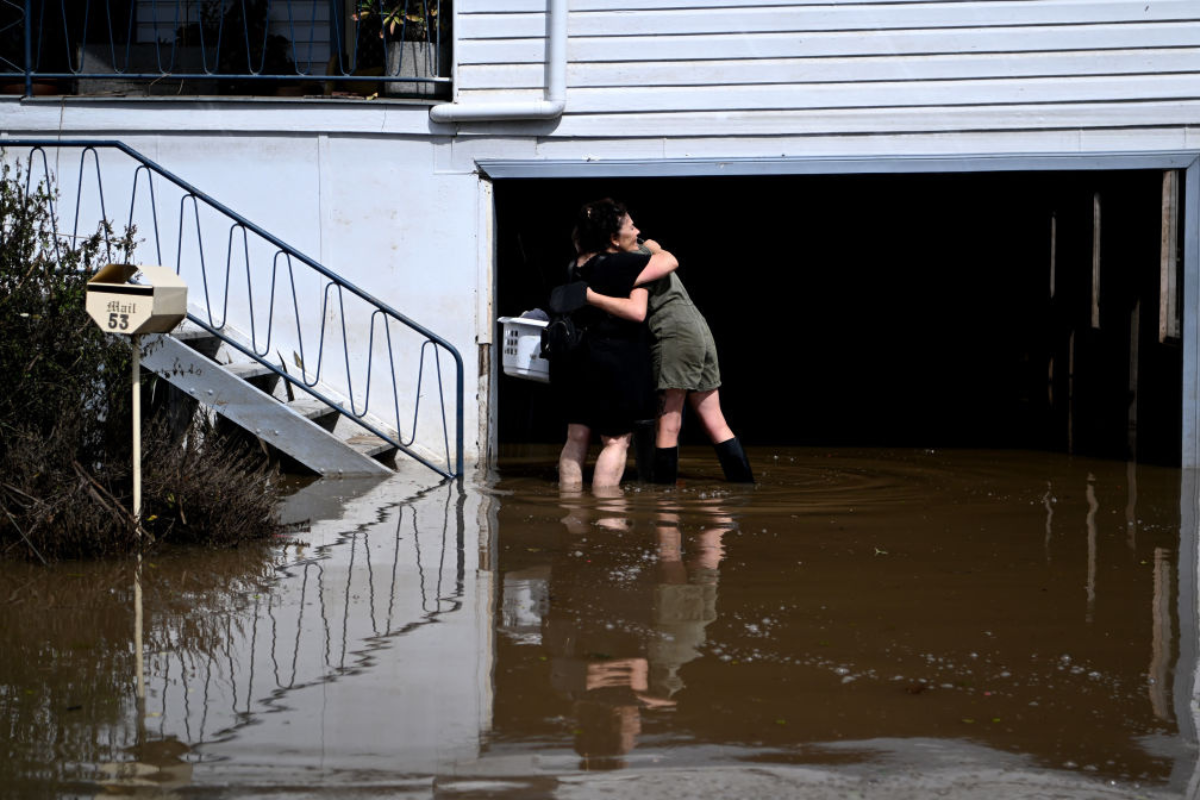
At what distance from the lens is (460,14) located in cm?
1034

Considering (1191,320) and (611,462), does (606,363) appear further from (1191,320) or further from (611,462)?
(1191,320)

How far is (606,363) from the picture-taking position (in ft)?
26.4

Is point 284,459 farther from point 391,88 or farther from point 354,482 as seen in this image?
point 391,88

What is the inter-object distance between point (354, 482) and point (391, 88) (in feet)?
10.5

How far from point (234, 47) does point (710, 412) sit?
20.0ft

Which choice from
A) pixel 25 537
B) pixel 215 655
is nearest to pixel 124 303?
pixel 25 537

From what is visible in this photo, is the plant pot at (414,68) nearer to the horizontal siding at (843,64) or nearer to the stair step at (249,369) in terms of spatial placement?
the horizontal siding at (843,64)

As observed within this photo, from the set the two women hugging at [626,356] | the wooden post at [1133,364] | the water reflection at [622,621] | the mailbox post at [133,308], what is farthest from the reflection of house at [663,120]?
the mailbox post at [133,308]

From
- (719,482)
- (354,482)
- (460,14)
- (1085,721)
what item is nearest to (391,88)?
(460,14)

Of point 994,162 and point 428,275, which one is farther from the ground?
point 994,162

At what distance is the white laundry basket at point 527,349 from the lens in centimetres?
838

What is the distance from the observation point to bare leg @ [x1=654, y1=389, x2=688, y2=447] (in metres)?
8.46

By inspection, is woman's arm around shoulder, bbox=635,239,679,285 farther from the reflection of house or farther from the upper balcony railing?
the upper balcony railing

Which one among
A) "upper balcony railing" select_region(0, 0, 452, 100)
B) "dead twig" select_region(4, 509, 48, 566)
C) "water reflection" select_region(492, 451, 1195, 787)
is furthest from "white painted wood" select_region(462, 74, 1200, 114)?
"dead twig" select_region(4, 509, 48, 566)
